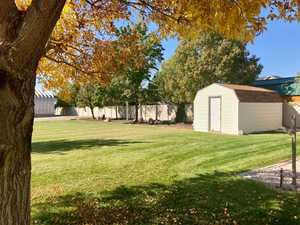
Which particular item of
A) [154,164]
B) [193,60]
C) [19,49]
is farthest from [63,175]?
[193,60]

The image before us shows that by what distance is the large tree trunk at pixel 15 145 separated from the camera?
2006 mm

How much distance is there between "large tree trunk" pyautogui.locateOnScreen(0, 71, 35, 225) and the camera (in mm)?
2006

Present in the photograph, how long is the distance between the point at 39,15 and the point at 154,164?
5775mm

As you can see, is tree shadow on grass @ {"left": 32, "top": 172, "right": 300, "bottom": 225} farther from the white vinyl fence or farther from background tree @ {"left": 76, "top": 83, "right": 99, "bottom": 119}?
background tree @ {"left": 76, "top": 83, "right": 99, "bottom": 119}

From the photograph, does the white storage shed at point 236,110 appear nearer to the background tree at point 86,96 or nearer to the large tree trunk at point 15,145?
the large tree trunk at point 15,145

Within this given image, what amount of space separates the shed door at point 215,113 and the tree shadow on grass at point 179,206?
11811 millimetres

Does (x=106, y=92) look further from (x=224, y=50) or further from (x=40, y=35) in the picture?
(x=40, y=35)

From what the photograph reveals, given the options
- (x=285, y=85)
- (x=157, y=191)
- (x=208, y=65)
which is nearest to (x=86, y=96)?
(x=208, y=65)

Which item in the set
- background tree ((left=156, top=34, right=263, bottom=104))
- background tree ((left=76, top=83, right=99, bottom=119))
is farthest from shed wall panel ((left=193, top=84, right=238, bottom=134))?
background tree ((left=76, top=83, right=99, bottom=119))

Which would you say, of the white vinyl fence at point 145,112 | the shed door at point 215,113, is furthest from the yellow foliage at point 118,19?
the white vinyl fence at point 145,112

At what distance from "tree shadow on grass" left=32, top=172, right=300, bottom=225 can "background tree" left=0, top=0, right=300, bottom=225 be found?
5.89 feet

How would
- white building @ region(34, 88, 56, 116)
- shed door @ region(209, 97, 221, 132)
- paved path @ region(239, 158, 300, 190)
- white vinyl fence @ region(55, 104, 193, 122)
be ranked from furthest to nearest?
white building @ region(34, 88, 56, 116) < white vinyl fence @ region(55, 104, 193, 122) < shed door @ region(209, 97, 221, 132) < paved path @ region(239, 158, 300, 190)

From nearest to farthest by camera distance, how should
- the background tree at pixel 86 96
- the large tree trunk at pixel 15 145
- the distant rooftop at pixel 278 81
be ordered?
the large tree trunk at pixel 15 145 < the distant rooftop at pixel 278 81 < the background tree at pixel 86 96

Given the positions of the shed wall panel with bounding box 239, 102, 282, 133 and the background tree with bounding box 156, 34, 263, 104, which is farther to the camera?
the background tree with bounding box 156, 34, 263, 104
